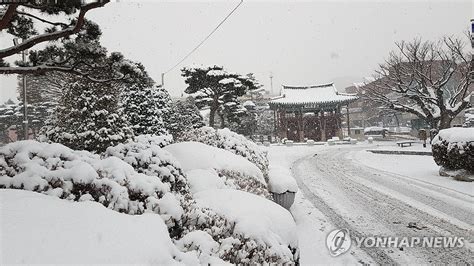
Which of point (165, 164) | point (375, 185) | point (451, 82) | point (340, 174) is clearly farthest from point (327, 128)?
point (165, 164)

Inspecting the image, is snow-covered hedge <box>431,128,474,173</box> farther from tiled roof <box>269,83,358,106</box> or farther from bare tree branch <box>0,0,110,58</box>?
tiled roof <box>269,83,358,106</box>

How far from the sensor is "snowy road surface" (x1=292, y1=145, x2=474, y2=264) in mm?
5086

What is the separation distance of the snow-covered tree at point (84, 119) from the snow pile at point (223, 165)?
346 cm

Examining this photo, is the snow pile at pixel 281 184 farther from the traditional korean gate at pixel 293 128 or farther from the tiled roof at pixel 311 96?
the traditional korean gate at pixel 293 128

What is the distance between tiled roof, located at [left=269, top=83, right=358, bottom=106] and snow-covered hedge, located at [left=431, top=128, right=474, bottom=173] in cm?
2433

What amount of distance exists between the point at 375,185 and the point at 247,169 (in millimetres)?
6585

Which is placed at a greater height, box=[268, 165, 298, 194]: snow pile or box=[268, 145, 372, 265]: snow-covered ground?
box=[268, 165, 298, 194]: snow pile

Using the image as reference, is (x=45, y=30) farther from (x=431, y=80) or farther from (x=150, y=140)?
(x=431, y=80)

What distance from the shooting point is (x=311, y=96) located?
37188 millimetres

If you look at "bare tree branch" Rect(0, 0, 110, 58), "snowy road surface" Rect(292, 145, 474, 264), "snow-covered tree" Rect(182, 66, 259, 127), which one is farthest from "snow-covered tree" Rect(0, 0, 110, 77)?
"snow-covered tree" Rect(182, 66, 259, 127)

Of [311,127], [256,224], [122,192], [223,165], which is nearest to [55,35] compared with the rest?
[122,192]

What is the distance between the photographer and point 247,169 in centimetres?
625

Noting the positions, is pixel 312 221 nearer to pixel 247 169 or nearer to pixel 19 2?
pixel 247 169

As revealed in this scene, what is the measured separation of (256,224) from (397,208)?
19.7 ft
